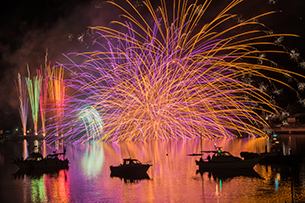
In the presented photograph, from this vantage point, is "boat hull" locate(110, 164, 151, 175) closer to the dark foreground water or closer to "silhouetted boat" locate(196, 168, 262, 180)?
the dark foreground water

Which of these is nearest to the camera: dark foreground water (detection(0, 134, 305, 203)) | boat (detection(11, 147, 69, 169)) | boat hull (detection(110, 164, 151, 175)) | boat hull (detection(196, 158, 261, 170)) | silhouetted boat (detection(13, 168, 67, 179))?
dark foreground water (detection(0, 134, 305, 203))

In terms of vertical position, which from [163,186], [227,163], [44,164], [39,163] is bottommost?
[163,186]

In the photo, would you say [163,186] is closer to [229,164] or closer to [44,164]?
[229,164]

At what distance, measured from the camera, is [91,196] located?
28578mm

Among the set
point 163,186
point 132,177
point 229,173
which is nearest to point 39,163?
point 132,177

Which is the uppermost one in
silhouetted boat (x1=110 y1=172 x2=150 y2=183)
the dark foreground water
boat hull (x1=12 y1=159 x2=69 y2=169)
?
boat hull (x1=12 y1=159 x2=69 y2=169)

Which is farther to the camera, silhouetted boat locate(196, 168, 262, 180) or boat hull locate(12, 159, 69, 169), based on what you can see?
boat hull locate(12, 159, 69, 169)

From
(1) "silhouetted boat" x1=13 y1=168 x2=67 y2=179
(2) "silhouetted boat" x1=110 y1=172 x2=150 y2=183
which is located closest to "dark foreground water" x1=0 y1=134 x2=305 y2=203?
(1) "silhouetted boat" x1=13 y1=168 x2=67 y2=179

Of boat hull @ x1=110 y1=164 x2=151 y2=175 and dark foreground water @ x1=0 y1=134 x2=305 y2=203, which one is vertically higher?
boat hull @ x1=110 y1=164 x2=151 y2=175

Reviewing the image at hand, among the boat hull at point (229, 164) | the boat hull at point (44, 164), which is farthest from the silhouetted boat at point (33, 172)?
the boat hull at point (229, 164)

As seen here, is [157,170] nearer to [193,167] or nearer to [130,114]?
[193,167]

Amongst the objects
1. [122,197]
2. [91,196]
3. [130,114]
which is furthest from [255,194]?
[130,114]

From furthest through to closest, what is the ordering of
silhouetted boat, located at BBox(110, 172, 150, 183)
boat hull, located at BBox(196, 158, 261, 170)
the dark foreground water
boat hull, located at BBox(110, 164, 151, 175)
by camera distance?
boat hull, located at BBox(196, 158, 261, 170), boat hull, located at BBox(110, 164, 151, 175), silhouetted boat, located at BBox(110, 172, 150, 183), the dark foreground water

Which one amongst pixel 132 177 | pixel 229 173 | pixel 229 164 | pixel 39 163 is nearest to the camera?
pixel 132 177
